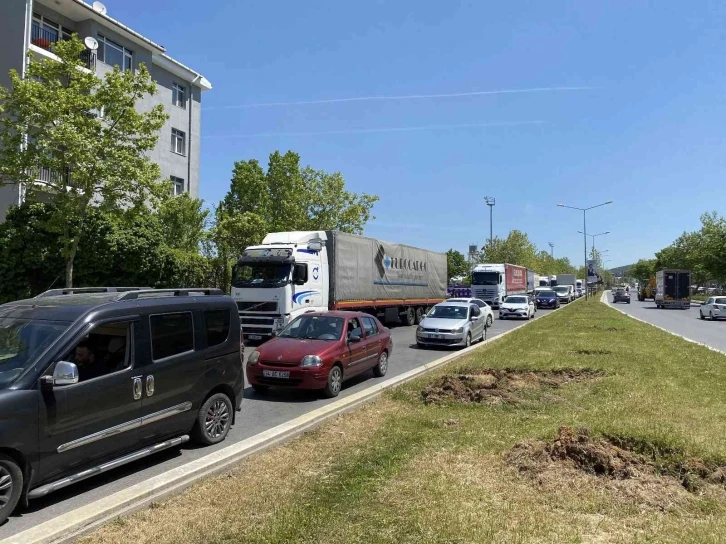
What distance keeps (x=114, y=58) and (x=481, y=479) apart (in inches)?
1145

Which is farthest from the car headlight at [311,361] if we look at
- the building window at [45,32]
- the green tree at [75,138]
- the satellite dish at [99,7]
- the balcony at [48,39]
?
the satellite dish at [99,7]

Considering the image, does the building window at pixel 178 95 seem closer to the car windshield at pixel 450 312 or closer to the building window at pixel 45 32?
the building window at pixel 45 32

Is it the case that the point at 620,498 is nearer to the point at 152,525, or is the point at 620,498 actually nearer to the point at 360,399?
the point at 152,525

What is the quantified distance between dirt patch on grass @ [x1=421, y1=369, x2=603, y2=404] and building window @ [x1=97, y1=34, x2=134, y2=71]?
23791 millimetres

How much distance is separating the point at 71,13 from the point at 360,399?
83.6 ft

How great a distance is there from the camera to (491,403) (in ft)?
28.4

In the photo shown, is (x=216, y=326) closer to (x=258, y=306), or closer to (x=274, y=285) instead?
(x=274, y=285)

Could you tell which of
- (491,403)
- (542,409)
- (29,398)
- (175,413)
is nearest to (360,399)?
(491,403)

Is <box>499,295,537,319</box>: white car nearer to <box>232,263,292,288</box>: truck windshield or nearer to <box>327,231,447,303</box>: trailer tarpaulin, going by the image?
<box>327,231,447,303</box>: trailer tarpaulin

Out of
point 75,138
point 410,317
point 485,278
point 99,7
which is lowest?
point 410,317

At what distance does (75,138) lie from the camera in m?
16.0

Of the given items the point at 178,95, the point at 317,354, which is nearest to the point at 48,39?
the point at 178,95

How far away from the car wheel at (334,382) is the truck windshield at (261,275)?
24.4ft

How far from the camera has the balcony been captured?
24.3m
